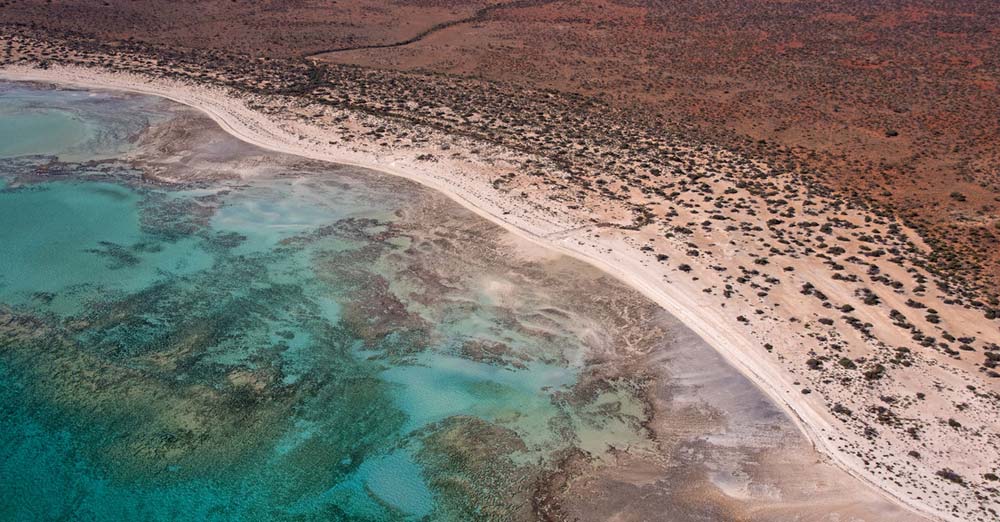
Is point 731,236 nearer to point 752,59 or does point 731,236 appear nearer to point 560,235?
point 560,235

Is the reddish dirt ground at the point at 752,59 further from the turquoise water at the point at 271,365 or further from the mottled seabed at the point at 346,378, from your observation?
the turquoise water at the point at 271,365

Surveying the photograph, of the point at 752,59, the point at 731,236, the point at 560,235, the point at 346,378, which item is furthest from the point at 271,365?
the point at 752,59

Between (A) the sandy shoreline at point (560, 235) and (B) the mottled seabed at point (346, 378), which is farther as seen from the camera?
(A) the sandy shoreline at point (560, 235)

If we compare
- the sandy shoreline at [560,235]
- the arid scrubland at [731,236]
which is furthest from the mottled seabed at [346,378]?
the arid scrubland at [731,236]

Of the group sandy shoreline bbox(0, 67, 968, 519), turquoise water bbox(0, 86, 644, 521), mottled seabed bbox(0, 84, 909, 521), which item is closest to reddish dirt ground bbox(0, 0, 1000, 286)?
sandy shoreline bbox(0, 67, 968, 519)

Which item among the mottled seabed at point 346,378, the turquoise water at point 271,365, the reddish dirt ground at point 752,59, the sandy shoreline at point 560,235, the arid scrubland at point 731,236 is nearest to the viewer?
the mottled seabed at point 346,378

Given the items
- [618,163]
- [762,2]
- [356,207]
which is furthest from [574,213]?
[762,2]

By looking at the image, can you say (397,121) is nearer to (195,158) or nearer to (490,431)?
(195,158)
